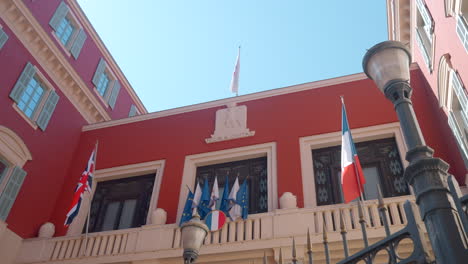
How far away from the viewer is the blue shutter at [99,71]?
15.8m

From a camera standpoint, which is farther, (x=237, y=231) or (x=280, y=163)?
(x=280, y=163)

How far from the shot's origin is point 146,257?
32.2 feet

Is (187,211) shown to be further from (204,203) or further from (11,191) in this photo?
(11,191)

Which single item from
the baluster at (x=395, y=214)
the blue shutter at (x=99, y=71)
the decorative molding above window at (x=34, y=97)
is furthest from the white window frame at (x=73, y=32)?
the baluster at (x=395, y=214)

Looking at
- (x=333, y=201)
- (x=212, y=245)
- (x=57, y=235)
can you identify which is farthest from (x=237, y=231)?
(x=57, y=235)

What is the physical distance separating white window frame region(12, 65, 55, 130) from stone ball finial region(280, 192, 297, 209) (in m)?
7.38

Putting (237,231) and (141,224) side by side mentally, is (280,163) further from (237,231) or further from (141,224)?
(141,224)

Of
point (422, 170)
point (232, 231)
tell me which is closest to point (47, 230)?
point (232, 231)

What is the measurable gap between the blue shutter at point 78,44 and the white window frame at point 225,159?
19.7 ft

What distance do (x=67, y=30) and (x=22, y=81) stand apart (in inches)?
135

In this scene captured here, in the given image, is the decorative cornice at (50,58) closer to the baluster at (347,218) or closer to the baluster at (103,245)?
the baluster at (103,245)

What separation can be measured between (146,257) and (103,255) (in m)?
1.13

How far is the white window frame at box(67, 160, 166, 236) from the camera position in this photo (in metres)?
11.4

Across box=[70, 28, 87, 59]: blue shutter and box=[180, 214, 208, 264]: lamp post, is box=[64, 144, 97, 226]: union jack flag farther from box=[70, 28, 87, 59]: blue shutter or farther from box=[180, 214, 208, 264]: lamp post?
box=[180, 214, 208, 264]: lamp post
